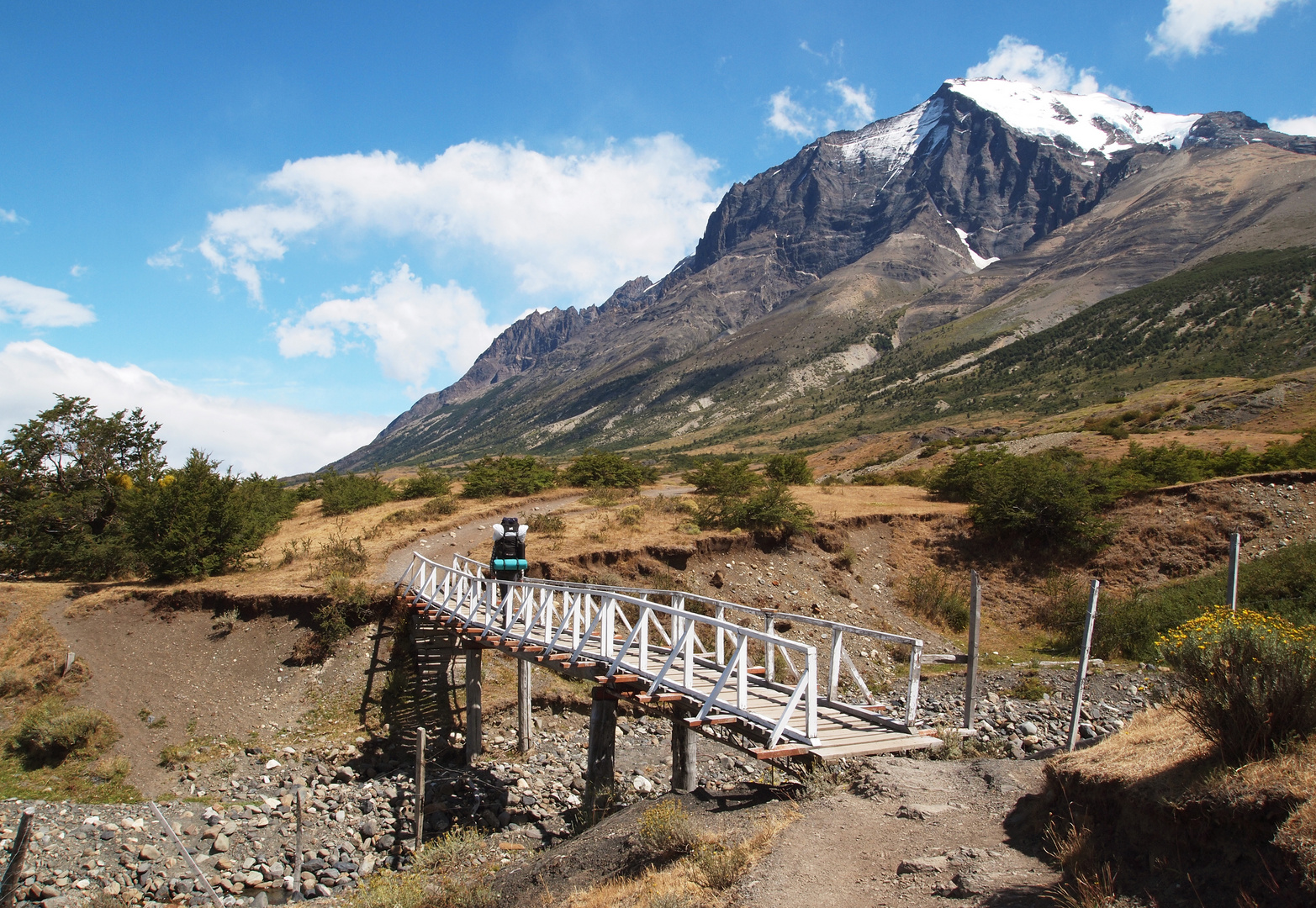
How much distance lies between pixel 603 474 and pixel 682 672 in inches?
1036

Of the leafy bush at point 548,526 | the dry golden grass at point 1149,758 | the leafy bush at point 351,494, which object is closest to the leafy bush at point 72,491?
the leafy bush at point 351,494

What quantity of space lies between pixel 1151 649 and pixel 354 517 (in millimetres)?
28123

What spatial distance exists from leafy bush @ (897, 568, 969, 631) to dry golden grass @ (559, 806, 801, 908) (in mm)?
16233

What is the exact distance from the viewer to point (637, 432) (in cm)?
17562

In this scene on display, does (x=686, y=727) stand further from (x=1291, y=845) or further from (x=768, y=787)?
(x=1291, y=845)

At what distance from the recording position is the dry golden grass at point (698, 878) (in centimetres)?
675

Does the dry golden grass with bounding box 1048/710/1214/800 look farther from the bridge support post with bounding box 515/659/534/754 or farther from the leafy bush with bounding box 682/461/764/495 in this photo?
the leafy bush with bounding box 682/461/764/495

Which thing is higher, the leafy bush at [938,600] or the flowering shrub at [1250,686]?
the flowering shrub at [1250,686]

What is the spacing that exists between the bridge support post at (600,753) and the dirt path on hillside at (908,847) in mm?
3984

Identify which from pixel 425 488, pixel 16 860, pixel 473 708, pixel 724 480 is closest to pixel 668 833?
pixel 16 860

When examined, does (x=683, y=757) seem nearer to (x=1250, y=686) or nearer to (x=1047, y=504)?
(x=1250, y=686)

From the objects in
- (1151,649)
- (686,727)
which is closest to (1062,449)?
(1151,649)

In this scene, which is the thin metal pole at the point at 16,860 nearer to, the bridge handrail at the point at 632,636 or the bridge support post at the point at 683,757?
the bridge handrail at the point at 632,636

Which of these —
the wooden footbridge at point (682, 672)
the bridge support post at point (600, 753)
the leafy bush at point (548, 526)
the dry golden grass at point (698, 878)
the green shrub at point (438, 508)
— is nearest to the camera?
the dry golden grass at point (698, 878)
